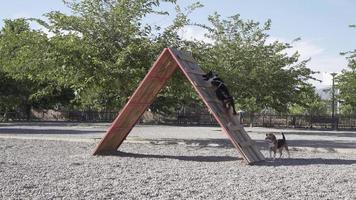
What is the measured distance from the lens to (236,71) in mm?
31391

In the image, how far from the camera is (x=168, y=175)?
10156 mm

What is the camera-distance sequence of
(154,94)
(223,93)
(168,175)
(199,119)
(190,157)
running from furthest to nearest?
(199,119), (154,94), (190,157), (223,93), (168,175)

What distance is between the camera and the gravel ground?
7.94 meters

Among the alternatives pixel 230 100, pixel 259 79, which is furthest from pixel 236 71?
pixel 230 100

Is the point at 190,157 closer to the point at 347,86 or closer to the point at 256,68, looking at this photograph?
the point at 256,68

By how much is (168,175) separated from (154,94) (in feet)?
16.6

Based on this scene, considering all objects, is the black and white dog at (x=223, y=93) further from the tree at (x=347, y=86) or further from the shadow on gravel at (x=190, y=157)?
the tree at (x=347, y=86)

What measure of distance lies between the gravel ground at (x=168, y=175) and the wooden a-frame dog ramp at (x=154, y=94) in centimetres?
45

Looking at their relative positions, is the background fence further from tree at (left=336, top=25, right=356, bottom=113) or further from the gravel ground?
the gravel ground

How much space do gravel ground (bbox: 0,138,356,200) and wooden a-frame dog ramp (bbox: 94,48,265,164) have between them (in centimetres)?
45

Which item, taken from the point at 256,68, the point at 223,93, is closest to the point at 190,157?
the point at 223,93

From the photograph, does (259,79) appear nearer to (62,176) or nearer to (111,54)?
(111,54)

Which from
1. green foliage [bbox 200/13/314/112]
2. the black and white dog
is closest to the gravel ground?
the black and white dog

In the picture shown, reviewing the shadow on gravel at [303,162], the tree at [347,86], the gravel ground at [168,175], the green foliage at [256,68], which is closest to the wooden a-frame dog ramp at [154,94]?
the shadow on gravel at [303,162]
